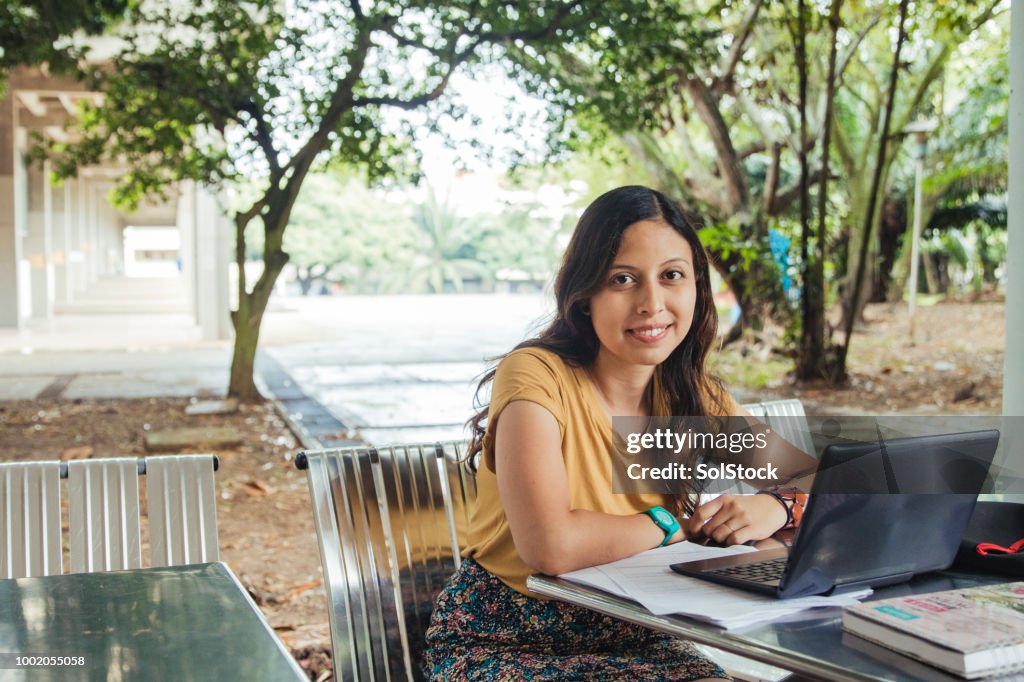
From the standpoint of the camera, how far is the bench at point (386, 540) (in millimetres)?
2594

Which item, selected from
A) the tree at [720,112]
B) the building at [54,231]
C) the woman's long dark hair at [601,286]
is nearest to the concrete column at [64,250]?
the building at [54,231]

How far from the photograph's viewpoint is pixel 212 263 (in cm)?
1727

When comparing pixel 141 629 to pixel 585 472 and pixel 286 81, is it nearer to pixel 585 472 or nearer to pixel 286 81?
pixel 585 472

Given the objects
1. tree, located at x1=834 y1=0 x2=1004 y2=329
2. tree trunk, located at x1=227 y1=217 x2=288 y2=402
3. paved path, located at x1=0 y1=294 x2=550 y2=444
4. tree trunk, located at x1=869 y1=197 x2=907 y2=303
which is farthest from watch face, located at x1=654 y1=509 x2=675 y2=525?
tree trunk, located at x1=869 y1=197 x2=907 y2=303

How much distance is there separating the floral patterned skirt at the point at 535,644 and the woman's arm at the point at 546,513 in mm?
226

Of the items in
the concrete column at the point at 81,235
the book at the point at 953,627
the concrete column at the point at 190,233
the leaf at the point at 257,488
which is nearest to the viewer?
the book at the point at 953,627

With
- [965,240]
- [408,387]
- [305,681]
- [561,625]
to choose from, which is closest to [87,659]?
[305,681]

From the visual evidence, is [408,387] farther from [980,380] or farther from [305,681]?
[305,681]

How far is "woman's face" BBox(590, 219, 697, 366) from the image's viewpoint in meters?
2.19

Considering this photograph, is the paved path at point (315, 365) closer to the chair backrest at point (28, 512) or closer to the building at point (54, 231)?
the building at point (54, 231)

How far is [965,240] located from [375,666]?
21.0 m

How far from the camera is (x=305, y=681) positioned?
145cm

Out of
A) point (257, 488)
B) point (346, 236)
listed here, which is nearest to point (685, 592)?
point (257, 488)

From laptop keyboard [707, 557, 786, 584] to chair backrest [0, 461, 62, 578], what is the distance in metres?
1.86
